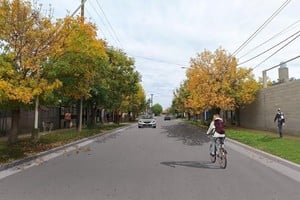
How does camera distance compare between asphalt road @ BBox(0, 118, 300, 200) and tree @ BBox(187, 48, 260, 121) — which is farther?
tree @ BBox(187, 48, 260, 121)

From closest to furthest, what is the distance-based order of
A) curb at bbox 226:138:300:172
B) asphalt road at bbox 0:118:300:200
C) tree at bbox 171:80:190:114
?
asphalt road at bbox 0:118:300:200 → curb at bbox 226:138:300:172 → tree at bbox 171:80:190:114

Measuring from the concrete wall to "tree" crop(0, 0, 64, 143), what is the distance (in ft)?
52.4

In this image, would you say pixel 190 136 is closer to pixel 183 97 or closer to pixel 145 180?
pixel 145 180

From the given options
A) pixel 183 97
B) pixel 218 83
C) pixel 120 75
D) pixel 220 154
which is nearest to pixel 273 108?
pixel 218 83

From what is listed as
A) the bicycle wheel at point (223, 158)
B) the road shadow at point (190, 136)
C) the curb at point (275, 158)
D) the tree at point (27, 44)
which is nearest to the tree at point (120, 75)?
the road shadow at point (190, 136)

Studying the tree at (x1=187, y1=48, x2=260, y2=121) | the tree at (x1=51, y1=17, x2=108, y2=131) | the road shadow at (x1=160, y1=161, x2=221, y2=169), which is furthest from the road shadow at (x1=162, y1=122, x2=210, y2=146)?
the road shadow at (x1=160, y1=161, x2=221, y2=169)

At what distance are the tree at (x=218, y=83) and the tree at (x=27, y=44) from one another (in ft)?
67.3

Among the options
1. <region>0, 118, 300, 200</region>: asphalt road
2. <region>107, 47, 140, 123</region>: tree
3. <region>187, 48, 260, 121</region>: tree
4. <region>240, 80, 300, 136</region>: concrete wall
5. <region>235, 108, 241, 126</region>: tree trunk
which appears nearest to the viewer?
<region>0, 118, 300, 200</region>: asphalt road

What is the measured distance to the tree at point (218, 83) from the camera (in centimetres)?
3662

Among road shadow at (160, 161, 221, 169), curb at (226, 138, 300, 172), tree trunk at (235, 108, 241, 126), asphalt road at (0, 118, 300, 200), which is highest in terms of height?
tree trunk at (235, 108, 241, 126)

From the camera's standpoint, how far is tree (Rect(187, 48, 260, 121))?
36.6 metres

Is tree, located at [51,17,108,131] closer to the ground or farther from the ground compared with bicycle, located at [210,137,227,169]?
farther from the ground

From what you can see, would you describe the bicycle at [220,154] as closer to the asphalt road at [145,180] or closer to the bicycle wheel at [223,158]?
the bicycle wheel at [223,158]

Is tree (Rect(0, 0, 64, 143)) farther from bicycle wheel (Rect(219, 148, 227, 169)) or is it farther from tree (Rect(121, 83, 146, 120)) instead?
tree (Rect(121, 83, 146, 120))
